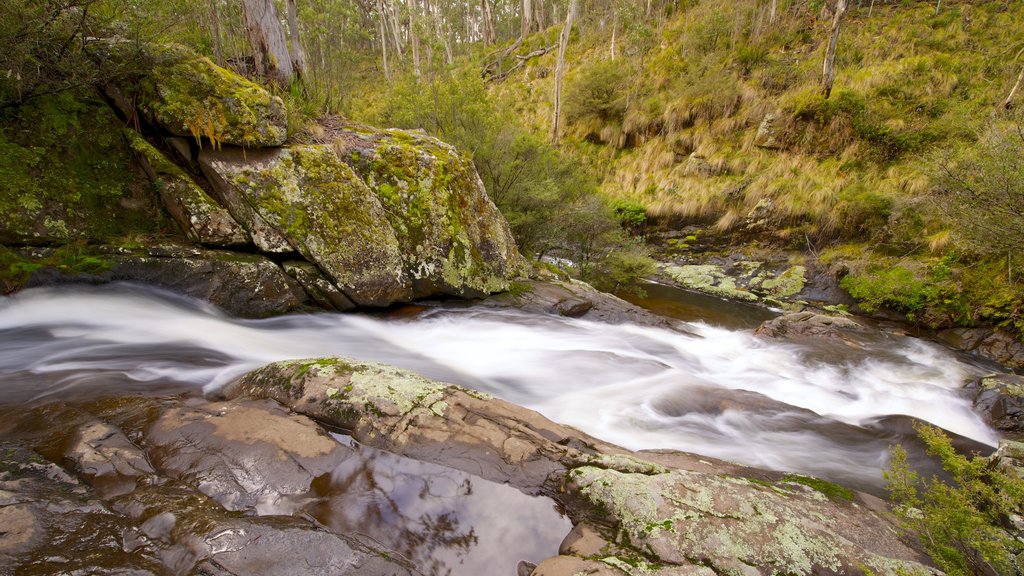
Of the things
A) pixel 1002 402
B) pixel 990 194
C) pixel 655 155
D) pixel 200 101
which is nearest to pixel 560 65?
pixel 655 155

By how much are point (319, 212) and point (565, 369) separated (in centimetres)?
487

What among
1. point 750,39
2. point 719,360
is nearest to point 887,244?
point 719,360

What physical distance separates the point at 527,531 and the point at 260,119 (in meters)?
7.15

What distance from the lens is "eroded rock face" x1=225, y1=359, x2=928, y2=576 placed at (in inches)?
101

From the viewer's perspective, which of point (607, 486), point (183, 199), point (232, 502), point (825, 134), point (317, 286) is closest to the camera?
point (232, 502)

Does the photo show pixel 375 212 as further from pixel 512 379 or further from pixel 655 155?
pixel 655 155

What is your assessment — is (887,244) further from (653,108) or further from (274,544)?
(274,544)

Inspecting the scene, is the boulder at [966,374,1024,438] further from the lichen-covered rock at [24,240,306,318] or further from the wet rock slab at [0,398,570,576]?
the lichen-covered rock at [24,240,306,318]

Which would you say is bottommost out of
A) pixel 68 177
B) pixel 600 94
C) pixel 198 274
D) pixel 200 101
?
pixel 198 274

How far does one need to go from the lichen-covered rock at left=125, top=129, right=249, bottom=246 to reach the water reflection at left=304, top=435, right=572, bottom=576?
500cm

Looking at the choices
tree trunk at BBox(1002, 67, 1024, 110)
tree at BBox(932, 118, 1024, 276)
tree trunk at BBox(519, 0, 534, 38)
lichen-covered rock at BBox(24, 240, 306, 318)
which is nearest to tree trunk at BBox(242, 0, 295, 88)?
lichen-covered rock at BBox(24, 240, 306, 318)

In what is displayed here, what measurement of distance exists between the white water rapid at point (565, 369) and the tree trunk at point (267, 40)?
203 inches

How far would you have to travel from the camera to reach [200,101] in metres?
6.20

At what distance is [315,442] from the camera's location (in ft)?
10.8
